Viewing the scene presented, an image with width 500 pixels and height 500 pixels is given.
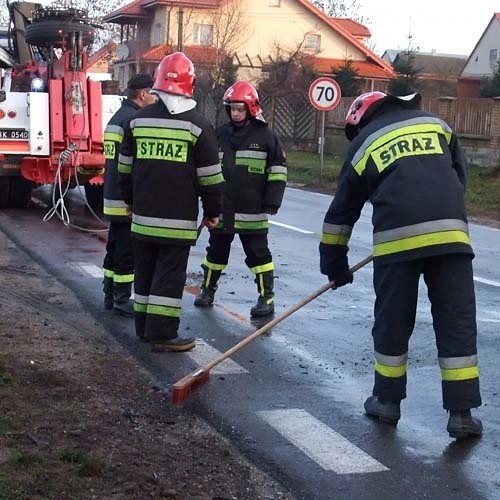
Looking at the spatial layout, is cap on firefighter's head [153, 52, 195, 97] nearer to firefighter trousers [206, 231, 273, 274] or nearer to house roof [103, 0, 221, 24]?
firefighter trousers [206, 231, 273, 274]

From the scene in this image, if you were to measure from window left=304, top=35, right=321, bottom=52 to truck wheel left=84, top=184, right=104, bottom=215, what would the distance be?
42548mm

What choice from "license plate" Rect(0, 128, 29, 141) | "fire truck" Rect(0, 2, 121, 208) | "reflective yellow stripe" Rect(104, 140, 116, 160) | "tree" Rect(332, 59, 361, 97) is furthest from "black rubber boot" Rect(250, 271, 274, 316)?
"tree" Rect(332, 59, 361, 97)

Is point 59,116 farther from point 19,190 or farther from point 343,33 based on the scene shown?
point 343,33

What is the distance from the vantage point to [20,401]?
Answer: 17.6 ft

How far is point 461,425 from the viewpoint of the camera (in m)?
5.08

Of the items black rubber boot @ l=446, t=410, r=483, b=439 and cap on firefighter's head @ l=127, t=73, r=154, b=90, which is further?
cap on firefighter's head @ l=127, t=73, r=154, b=90

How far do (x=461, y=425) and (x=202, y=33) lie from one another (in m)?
46.1

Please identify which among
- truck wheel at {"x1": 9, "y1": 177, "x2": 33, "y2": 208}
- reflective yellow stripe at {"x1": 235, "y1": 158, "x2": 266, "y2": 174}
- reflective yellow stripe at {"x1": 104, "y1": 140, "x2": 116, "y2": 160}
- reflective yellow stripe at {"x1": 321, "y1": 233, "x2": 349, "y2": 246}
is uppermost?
reflective yellow stripe at {"x1": 104, "y1": 140, "x2": 116, "y2": 160}

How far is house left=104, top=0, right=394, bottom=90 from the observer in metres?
49.1

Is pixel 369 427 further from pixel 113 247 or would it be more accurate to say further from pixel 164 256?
pixel 113 247

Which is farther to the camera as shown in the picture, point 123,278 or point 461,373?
point 123,278

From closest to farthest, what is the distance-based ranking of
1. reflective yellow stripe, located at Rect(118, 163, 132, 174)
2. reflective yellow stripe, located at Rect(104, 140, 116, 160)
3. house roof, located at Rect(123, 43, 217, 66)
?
reflective yellow stripe, located at Rect(118, 163, 132, 174) → reflective yellow stripe, located at Rect(104, 140, 116, 160) → house roof, located at Rect(123, 43, 217, 66)

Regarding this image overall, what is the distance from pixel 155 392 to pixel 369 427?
128cm

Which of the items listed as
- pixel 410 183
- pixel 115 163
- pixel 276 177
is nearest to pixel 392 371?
pixel 410 183
